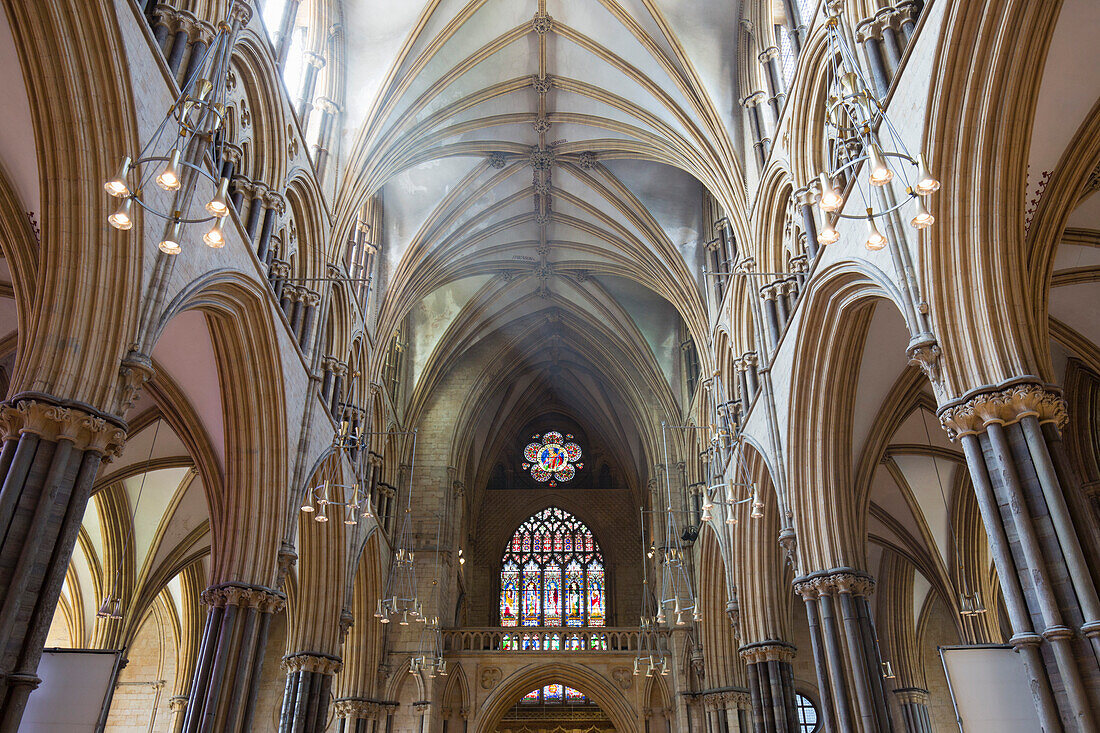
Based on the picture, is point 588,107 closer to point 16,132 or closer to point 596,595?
point 16,132

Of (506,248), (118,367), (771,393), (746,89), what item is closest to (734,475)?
(771,393)

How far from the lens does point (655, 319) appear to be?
25.0 meters

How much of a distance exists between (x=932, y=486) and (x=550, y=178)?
35.7 feet

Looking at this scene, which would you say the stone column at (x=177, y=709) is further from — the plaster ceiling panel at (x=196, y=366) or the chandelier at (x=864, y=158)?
the chandelier at (x=864, y=158)

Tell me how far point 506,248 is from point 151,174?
47.8 feet

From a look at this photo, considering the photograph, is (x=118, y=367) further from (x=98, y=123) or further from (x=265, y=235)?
(x=265, y=235)

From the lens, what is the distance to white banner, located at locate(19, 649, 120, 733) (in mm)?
8758

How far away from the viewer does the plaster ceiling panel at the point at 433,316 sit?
24.9m

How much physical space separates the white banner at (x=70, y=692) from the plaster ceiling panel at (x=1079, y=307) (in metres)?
13.0

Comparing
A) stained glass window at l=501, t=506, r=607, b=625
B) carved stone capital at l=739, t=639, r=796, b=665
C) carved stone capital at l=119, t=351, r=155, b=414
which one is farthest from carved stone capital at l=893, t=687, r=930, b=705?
carved stone capital at l=119, t=351, r=155, b=414

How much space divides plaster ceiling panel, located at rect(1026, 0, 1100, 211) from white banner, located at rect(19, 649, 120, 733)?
420 inches

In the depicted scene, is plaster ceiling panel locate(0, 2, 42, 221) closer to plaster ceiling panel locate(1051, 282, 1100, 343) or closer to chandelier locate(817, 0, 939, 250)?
chandelier locate(817, 0, 939, 250)

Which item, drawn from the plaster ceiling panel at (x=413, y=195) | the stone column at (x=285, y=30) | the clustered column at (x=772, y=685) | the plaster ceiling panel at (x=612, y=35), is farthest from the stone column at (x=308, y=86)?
the clustered column at (x=772, y=685)

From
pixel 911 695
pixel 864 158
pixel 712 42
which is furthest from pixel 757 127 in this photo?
pixel 911 695
